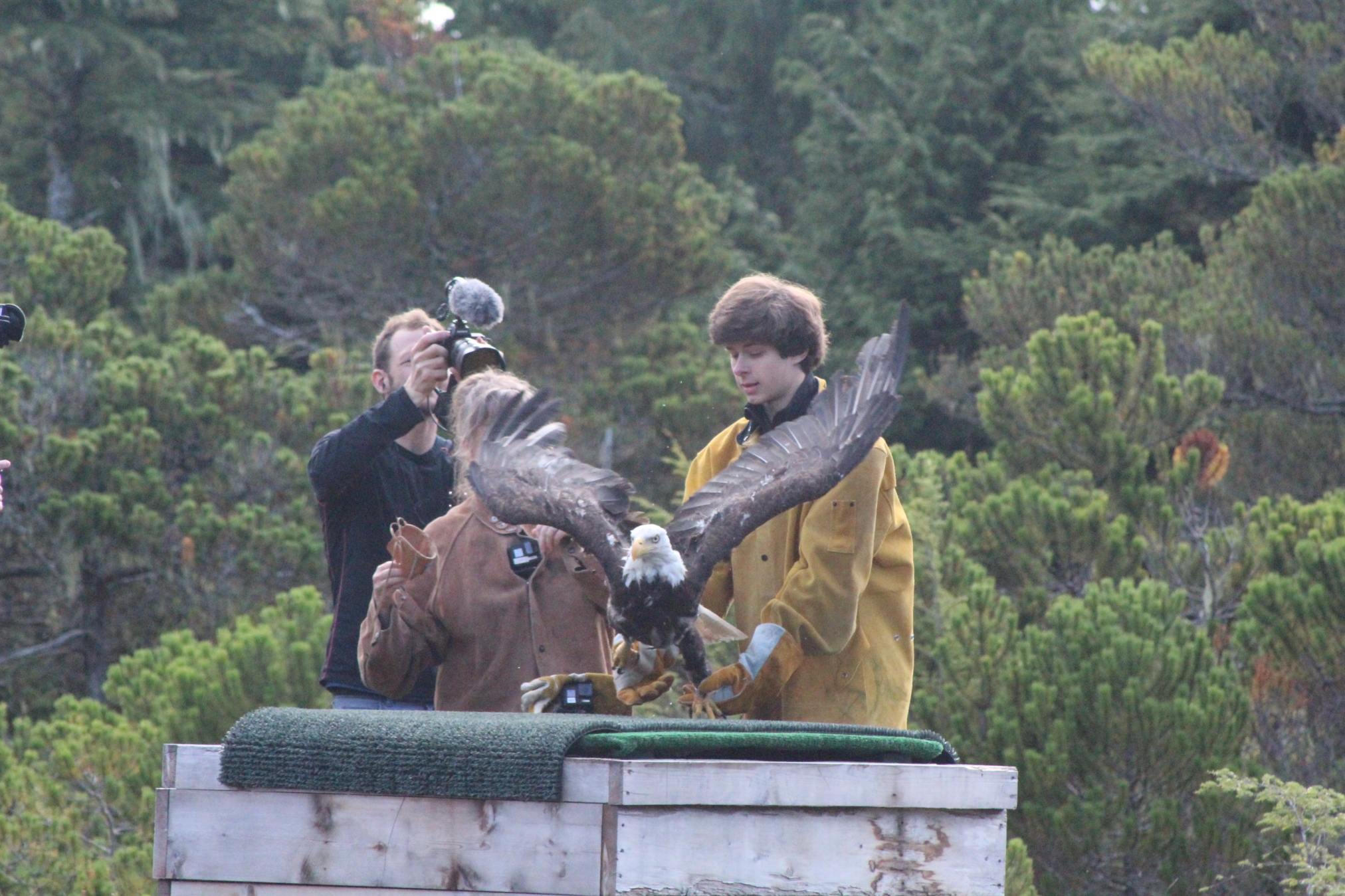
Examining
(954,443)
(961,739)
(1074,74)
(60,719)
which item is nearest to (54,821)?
(60,719)

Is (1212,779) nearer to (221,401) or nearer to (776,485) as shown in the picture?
(776,485)

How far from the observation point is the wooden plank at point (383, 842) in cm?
271

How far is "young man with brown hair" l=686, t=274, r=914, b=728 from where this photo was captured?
3.45 m

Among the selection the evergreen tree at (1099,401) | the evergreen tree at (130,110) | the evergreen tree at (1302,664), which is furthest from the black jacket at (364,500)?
the evergreen tree at (130,110)

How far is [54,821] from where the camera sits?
7344 millimetres

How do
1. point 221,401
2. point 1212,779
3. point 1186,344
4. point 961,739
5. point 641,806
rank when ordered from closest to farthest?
1. point 641,806
2. point 1212,779
3. point 961,739
4. point 1186,344
5. point 221,401

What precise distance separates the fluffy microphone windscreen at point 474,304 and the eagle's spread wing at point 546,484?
0.81 feet

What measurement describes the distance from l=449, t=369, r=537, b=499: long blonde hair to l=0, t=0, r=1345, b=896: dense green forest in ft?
10.2

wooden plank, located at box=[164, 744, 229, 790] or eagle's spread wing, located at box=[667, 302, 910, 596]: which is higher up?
eagle's spread wing, located at box=[667, 302, 910, 596]

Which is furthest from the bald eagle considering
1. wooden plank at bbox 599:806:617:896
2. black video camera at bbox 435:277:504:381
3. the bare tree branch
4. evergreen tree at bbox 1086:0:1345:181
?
evergreen tree at bbox 1086:0:1345:181

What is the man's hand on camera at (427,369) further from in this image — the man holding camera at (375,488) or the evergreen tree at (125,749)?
the evergreen tree at (125,749)

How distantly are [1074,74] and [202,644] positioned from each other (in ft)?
36.4

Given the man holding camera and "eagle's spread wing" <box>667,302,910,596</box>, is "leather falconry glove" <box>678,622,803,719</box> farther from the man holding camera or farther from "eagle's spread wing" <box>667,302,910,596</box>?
the man holding camera

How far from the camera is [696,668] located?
12.6ft
